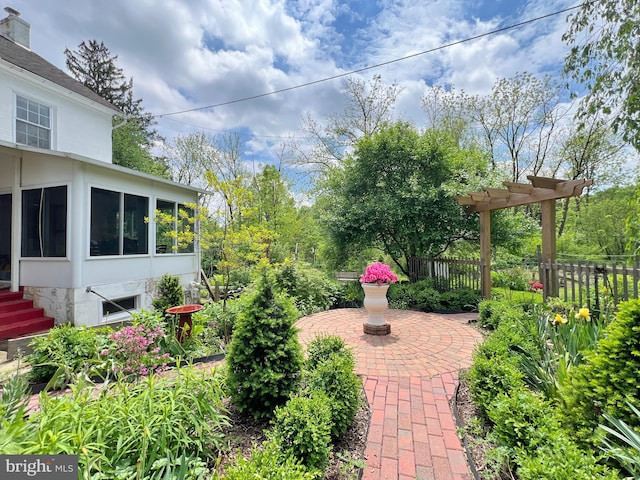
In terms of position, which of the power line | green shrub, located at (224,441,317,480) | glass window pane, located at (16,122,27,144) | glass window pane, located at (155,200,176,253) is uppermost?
the power line

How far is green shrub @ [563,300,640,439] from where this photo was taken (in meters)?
Result: 1.61

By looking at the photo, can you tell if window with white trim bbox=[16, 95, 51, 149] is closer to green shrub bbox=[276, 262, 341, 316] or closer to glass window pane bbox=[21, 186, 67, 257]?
glass window pane bbox=[21, 186, 67, 257]

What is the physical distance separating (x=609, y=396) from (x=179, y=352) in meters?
4.20

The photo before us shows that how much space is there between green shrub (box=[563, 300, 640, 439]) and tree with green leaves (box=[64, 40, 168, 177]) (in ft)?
54.7

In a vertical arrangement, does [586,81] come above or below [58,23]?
below

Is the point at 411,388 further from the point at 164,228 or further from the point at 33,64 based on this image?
the point at 33,64

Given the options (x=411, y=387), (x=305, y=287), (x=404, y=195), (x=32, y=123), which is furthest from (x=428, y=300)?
(x=32, y=123)

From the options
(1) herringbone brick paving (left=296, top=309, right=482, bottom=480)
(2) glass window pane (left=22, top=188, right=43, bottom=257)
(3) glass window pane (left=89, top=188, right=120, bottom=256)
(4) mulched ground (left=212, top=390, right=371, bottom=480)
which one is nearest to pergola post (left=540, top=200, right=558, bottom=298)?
(1) herringbone brick paving (left=296, top=309, right=482, bottom=480)

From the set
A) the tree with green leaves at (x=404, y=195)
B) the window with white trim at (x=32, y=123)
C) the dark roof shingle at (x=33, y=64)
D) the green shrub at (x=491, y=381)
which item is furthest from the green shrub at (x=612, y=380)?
the dark roof shingle at (x=33, y=64)

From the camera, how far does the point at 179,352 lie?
3740mm

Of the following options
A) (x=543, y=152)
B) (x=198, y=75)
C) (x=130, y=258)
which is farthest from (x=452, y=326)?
(x=543, y=152)

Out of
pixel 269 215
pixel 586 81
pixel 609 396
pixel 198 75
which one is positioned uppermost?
pixel 198 75

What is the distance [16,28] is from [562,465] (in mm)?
14923

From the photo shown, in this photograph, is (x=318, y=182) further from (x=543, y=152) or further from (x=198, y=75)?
(x=543, y=152)
